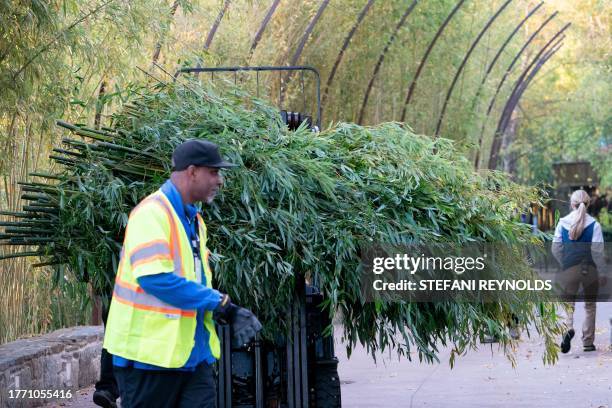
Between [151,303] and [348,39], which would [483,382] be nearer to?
[151,303]

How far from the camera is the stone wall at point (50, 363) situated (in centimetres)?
854

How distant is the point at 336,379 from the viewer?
7.05 metres

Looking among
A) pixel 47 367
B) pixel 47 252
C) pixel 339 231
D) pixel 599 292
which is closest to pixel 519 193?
pixel 339 231

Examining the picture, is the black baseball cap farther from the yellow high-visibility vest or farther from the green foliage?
the green foliage

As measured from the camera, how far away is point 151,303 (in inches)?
187

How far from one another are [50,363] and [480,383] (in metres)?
3.60

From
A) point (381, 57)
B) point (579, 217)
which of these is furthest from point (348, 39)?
point (579, 217)

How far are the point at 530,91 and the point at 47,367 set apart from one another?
36.7m

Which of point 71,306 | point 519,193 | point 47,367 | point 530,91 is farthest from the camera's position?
point 530,91

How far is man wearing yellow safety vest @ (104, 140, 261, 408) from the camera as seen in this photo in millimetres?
4730

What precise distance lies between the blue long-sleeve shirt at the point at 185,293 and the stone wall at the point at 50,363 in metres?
3.75

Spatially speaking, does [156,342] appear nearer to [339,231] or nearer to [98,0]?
[339,231]

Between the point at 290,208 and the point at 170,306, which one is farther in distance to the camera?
the point at 290,208

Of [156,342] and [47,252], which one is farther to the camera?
[47,252]
